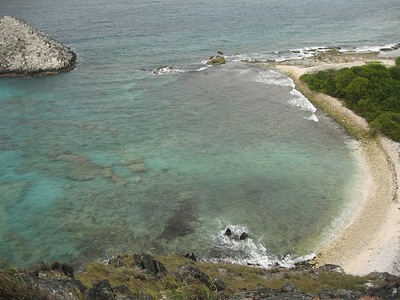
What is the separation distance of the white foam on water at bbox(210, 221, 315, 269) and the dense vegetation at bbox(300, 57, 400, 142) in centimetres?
2779

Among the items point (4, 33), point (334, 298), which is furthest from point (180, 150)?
point (4, 33)

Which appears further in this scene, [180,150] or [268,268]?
[180,150]

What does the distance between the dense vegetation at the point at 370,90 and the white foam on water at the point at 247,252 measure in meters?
27.8

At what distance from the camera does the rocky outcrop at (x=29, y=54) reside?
8625cm

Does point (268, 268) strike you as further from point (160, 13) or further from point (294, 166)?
point (160, 13)

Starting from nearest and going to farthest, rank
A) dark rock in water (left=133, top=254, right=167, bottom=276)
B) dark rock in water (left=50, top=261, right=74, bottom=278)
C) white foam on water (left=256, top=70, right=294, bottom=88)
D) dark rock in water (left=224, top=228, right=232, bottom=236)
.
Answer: dark rock in water (left=50, top=261, right=74, bottom=278) < dark rock in water (left=133, top=254, right=167, bottom=276) < dark rock in water (left=224, top=228, right=232, bottom=236) < white foam on water (left=256, top=70, right=294, bottom=88)

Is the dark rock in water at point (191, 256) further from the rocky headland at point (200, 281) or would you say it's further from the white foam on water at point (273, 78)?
the white foam on water at point (273, 78)

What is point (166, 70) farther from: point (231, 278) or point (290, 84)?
point (231, 278)

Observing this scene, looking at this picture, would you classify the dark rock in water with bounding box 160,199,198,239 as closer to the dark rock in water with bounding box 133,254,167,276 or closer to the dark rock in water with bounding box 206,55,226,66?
the dark rock in water with bounding box 133,254,167,276

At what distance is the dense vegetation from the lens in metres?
57.7

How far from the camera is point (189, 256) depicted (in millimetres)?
35812

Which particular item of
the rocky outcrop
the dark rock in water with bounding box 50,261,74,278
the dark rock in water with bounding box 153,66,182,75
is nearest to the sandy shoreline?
the dark rock in water with bounding box 50,261,74,278

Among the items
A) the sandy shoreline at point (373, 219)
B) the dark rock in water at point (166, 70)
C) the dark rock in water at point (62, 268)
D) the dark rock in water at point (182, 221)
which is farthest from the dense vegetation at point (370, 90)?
the dark rock in water at point (62, 268)

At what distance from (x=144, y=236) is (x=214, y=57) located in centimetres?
6290
